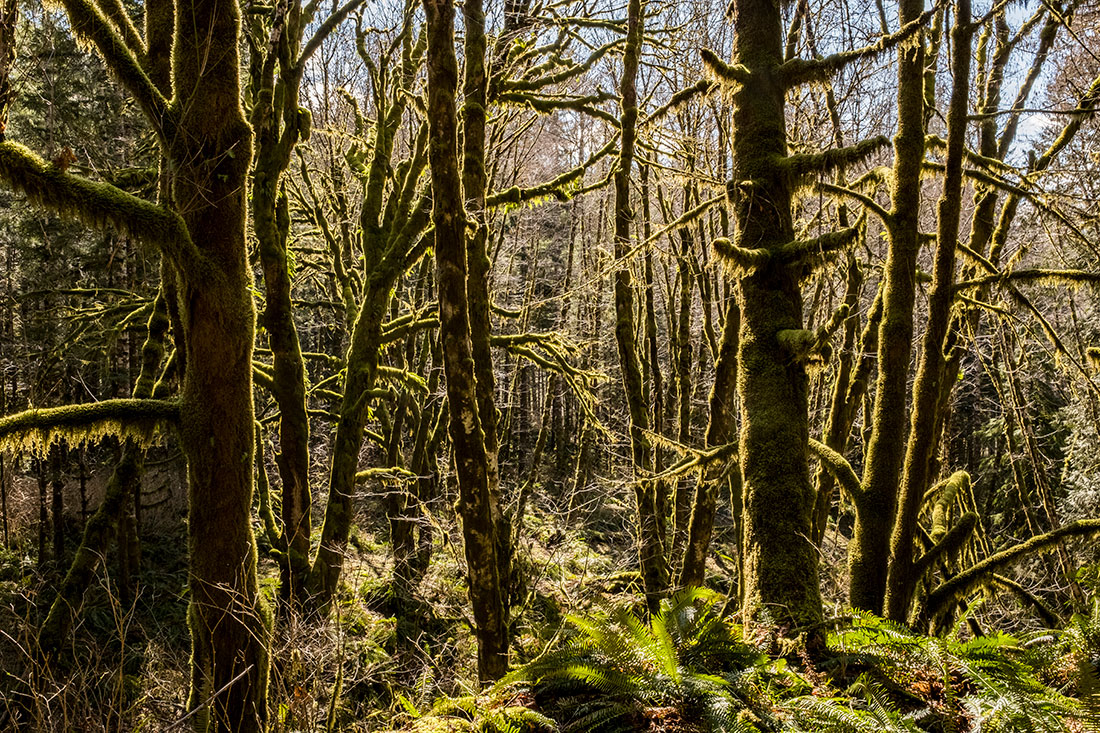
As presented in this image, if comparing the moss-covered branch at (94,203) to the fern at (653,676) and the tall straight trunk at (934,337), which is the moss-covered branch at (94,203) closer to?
the fern at (653,676)

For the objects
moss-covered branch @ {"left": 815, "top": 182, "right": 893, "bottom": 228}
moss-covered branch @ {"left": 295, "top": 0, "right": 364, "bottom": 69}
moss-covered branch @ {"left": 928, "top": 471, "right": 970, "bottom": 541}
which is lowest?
moss-covered branch @ {"left": 928, "top": 471, "right": 970, "bottom": 541}

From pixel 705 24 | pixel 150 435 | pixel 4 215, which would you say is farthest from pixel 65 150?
pixel 4 215

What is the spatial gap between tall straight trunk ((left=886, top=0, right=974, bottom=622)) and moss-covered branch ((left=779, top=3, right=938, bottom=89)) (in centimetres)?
76

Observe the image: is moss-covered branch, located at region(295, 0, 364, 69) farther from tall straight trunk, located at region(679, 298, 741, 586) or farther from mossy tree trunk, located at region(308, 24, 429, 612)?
tall straight trunk, located at region(679, 298, 741, 586)

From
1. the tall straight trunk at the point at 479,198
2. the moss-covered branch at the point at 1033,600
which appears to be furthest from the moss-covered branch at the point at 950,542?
the tall straight trunk at the point at 479,198

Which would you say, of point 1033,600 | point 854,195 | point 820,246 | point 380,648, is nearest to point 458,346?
point 820,246

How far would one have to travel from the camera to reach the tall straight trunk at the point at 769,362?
4.23m

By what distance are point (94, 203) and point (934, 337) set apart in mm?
5936

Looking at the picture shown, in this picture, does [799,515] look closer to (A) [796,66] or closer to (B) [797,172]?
(B) [797,172]

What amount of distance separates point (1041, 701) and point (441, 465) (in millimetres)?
12496

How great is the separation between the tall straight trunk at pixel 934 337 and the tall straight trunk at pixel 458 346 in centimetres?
315

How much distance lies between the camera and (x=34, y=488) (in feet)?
46.2

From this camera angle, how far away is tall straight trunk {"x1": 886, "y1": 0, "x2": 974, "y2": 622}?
16.0 ft

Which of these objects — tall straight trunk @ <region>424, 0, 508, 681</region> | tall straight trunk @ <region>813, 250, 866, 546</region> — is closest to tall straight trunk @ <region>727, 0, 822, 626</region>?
tall straight trunk @ <region>424, 0, 508, 681</region>
